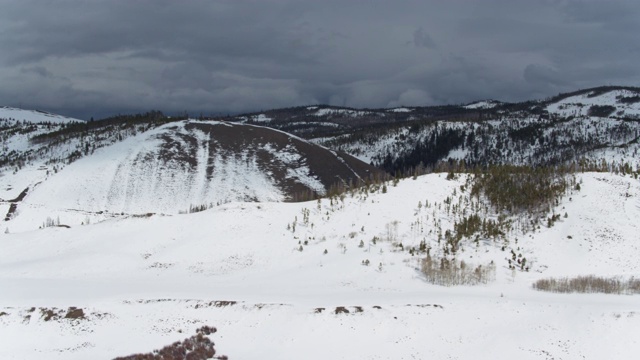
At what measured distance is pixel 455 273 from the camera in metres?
23.4

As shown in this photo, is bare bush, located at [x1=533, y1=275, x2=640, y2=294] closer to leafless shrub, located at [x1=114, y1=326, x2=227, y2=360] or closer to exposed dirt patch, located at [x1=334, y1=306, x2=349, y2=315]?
exposed dirt patch, located at [x1=334, y1=306, x2=349, y2=315]

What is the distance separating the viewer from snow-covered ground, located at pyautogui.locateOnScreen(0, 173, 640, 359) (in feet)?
56.0

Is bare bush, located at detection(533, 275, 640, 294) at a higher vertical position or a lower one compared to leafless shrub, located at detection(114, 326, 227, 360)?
higher

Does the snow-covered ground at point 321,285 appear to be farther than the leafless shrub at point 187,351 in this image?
Yes

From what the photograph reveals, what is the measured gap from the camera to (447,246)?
26.3 metres

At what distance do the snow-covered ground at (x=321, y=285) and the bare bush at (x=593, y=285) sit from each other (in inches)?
28.5

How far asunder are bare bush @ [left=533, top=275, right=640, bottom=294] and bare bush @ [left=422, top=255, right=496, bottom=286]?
2364 millimetres

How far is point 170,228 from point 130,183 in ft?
189

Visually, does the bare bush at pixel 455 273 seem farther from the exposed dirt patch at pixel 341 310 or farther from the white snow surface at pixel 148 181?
the white snow surface at pixel 148 181

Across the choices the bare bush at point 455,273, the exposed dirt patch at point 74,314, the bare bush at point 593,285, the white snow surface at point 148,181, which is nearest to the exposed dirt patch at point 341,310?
the bare bush at point 455,273

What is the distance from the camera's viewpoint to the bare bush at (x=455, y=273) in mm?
23047

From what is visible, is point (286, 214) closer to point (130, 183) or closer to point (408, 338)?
point (408, 338)

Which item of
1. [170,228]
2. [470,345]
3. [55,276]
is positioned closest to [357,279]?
[470,345]

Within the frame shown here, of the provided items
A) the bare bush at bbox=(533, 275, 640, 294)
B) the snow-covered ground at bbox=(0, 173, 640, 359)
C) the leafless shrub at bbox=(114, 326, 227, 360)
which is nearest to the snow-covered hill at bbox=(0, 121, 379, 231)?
the snow-covered ground at bbox=(0, 173, 640, 359)
